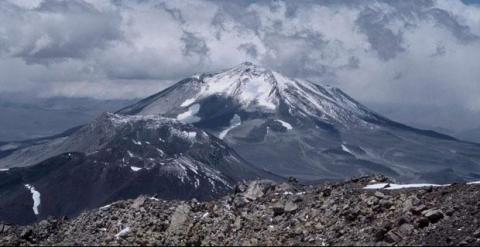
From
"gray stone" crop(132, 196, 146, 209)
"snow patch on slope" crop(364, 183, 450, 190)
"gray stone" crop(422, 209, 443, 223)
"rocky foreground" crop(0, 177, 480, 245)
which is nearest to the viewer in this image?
"rocky foreground" crop(0, 177, 480, 245)

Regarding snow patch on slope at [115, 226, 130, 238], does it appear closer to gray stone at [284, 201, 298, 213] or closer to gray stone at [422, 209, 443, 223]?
gray stone at [284, 201, 298, 213]

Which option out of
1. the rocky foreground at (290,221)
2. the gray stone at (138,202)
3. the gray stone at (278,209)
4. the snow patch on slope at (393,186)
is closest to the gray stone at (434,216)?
the rocky foreground at (290,221)

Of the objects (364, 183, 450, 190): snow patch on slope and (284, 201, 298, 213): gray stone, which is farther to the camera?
(364, 183, 450, 190): snow patch on slope

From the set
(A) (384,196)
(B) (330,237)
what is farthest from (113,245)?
(A) (384,196)

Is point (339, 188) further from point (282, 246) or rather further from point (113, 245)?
point (113, 245)

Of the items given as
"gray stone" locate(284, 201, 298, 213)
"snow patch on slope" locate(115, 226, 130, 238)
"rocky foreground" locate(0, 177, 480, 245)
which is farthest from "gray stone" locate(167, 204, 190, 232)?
"gray stone" locate(284, 201, 298, 213)

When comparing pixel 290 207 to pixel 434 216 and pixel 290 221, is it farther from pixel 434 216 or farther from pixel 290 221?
pixel 434 216

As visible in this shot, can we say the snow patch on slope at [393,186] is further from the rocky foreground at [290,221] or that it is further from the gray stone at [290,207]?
the gray stone at [290,207]

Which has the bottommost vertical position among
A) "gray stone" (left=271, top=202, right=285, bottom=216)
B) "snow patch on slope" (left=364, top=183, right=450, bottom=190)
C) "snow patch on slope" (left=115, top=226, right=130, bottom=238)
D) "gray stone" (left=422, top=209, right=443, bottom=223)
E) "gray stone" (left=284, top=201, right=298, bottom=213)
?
"snow patch on slope" (left=115, top=226, right=130, bottom=238)
